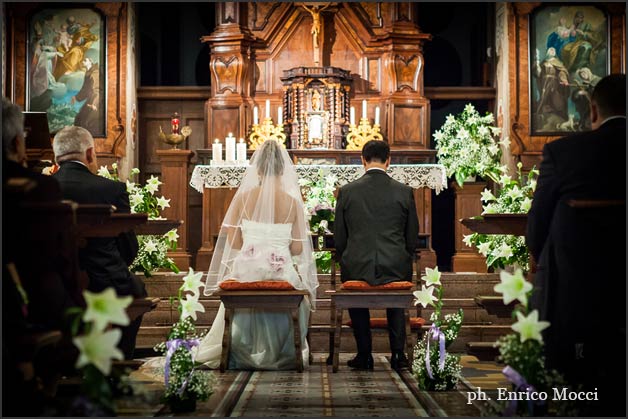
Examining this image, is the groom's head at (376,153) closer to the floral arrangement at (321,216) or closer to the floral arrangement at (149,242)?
the floral arrangement at (321,216)

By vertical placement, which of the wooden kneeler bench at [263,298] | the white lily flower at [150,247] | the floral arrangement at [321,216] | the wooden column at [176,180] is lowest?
the wooden kneeler bench at [263,298]

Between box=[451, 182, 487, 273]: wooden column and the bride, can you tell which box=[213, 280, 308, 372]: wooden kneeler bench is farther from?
box=[451, 182, 487, 273]: wooden column

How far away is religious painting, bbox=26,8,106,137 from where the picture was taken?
12.9 metres

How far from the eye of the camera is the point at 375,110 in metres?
13.0

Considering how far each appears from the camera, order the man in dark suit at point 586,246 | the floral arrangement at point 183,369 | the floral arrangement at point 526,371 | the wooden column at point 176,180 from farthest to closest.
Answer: the wooden column at point 176,180, the floral arrangement at point 183,369, the man in dark suit at point 586,246, the floral arrangement at point 526,371

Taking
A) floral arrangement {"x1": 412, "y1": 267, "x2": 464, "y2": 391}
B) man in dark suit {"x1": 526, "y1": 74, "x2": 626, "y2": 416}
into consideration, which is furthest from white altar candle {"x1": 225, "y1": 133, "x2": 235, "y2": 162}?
man in dark suit {"x1": 526, "y1": 74, "x2": 626, "y2": 416}

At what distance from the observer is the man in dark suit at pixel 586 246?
4297 mm

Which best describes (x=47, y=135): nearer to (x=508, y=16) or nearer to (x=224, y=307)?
(x=224, y=307)

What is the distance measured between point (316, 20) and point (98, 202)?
751 cm

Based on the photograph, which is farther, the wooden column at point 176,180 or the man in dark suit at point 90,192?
the wooden column at point 176,180

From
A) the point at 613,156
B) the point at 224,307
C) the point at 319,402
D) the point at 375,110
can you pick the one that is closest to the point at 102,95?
the point at 375,110

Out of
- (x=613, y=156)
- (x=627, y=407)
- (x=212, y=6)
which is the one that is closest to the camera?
(x=627, y=407)

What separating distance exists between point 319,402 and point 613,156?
7.01 ft

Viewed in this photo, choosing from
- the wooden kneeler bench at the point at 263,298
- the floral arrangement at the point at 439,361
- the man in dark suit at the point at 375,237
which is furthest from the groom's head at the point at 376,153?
the floral arrangement at the point at 439,361
